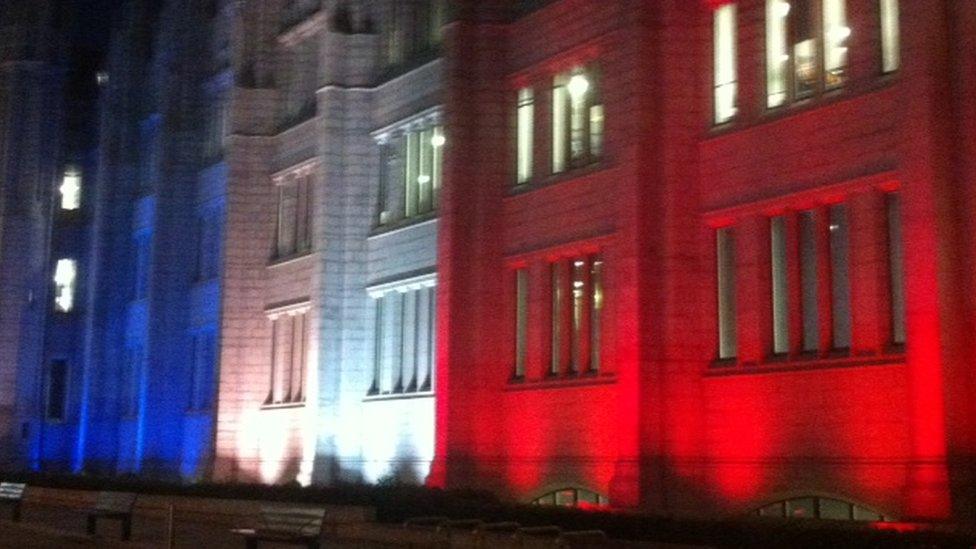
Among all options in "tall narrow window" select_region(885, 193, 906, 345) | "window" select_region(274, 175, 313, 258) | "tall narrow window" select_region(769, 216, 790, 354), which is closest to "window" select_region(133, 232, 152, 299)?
"window" select_region(274, 175, 313, 258)

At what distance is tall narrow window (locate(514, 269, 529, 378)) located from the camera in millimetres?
34281

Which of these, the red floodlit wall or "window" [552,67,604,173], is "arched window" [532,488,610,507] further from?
"window" [552,67,604,173]

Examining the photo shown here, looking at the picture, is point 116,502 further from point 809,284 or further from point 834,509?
point 809,284

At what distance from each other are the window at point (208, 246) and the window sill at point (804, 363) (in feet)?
92.0

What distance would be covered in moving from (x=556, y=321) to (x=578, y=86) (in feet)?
19.4

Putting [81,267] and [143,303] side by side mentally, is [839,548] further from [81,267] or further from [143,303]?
[81,267]

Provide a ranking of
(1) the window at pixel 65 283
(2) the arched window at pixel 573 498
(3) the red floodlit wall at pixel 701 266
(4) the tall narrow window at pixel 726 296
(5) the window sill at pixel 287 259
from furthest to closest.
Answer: (1) the window at pixel 65 283
(5) the window sill at pixel 287 259
(2) the arched window at pixel 573 498
(4) the tall narrow window at pixel 726 296
(3) the red floodlit wall at pixel 701 266

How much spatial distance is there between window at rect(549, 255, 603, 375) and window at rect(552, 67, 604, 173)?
8.53ft

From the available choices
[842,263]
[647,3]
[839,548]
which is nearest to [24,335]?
[647,3]

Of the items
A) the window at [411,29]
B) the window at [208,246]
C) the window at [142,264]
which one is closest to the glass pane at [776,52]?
the window at [411,29]

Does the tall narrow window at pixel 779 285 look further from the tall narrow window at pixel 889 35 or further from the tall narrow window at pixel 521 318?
the tall narrow window at pixel 521 318

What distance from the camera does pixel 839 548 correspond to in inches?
756

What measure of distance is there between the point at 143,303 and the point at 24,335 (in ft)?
29.5

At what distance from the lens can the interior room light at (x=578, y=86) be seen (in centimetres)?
3304
